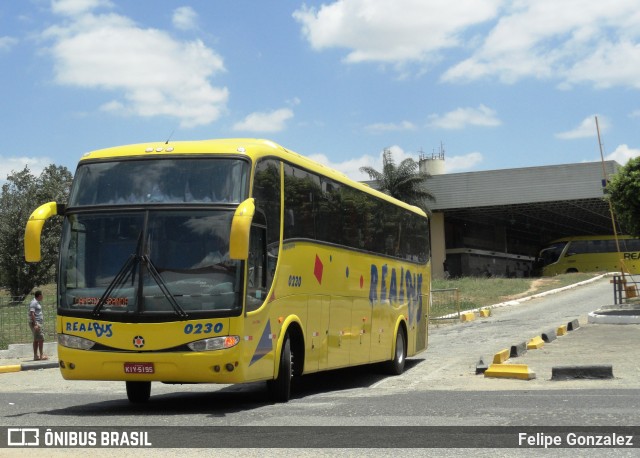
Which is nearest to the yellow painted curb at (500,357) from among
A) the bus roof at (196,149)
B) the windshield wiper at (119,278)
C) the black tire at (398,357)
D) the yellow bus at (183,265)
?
the black tire at (398,357)

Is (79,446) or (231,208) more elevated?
(231,208)

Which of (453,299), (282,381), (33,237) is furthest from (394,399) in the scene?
(453,299)

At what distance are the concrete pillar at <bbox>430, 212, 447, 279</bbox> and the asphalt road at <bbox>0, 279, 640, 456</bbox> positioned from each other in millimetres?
44978

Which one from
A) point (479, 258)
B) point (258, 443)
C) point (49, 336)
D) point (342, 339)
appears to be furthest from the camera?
point (479, 258)

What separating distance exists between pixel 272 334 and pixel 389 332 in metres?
6.07

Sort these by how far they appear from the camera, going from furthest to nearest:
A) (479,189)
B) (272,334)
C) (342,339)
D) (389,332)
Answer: (479,189), (389,332), (342,339), (272,334)

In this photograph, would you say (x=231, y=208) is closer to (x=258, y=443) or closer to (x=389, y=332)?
(x=258, y=443)

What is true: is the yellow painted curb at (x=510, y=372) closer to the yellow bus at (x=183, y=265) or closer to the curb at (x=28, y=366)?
the yellow bus at (x=183, y=265)

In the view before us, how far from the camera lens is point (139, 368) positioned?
35.9 ft

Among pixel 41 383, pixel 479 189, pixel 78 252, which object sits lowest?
pixel 41 383

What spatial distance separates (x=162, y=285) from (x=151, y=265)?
0.29 m

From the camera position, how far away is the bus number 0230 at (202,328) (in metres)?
10.9

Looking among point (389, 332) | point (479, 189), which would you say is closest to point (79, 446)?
point (389, 332)

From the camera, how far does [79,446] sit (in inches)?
338
